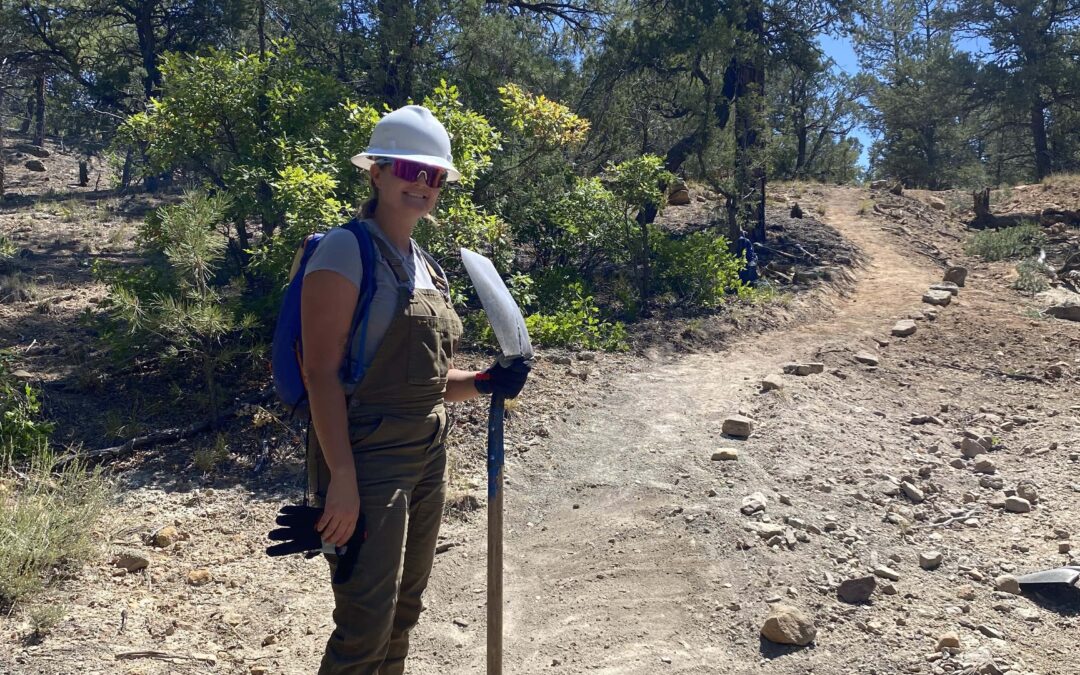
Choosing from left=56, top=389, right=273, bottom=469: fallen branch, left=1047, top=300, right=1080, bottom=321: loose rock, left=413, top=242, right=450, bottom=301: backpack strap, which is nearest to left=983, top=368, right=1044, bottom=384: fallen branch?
left=1047, top=300, right=1080, bottom=321: loose rock

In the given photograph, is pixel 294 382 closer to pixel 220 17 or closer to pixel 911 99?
pixel 220 17

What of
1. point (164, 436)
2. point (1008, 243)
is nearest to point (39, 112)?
point (164, 436)

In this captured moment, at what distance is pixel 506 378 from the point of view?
8.49ft

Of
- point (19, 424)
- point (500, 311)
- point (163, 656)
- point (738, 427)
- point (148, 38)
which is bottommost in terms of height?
point (163, 656)

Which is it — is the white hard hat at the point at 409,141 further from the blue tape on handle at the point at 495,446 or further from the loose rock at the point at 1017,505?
the loose rock at the point at 1017,505

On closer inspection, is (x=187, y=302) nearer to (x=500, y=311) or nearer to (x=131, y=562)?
(x=131, y=562)

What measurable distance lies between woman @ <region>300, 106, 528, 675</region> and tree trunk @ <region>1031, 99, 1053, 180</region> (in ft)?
64.0

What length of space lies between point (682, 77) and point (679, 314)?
13.4 feet

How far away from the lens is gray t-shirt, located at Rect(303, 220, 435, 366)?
2137 mm

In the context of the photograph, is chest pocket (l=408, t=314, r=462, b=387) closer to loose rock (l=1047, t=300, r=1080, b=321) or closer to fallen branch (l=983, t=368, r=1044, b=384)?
fallen branch (l=983, t=368, r=1044, b=384)

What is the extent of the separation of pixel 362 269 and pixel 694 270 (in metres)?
7.61

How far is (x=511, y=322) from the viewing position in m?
2.55

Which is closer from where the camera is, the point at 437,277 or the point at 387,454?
the point at 387,454

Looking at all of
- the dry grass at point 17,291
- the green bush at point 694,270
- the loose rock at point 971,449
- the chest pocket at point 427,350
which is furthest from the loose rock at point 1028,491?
the dry grass at point 17,291
